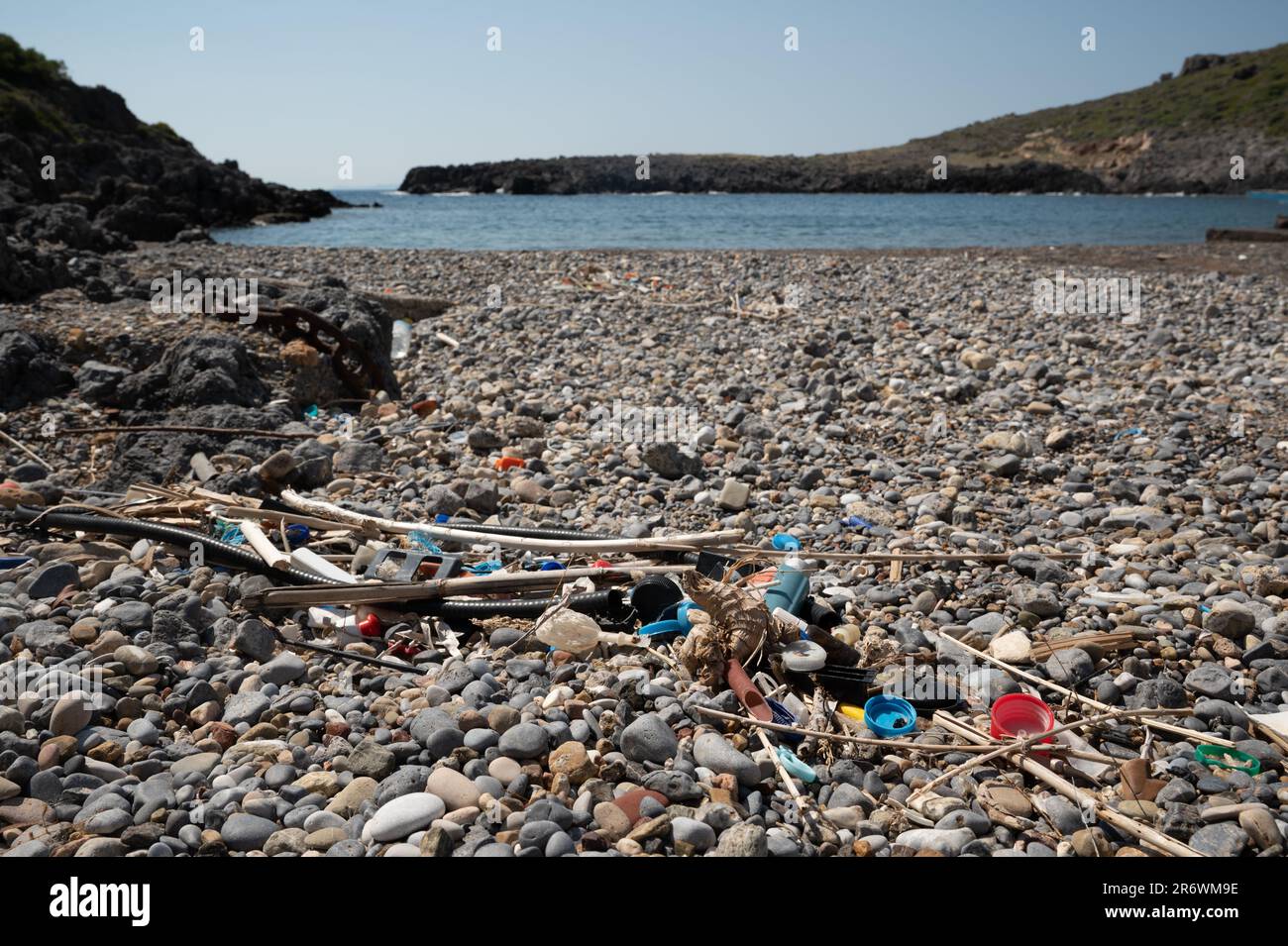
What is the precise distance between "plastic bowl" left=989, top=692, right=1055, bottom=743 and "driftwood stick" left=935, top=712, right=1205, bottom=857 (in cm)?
9

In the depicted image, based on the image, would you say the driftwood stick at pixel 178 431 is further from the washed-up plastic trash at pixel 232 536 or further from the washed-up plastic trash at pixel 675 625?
the washed-up plastic trash at pixel 675 625

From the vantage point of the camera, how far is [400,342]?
10391 mm

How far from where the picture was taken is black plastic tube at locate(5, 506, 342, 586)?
3.91 metres

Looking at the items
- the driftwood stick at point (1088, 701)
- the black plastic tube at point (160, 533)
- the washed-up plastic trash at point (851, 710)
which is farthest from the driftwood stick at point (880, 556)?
the black plastic tube at point (160, 533)

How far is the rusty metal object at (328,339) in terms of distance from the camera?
8023mm

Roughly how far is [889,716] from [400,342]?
884 cm

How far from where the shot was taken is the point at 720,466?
19.8ft

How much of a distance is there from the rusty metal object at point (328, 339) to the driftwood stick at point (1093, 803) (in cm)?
676

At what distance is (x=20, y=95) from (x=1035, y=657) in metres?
55.2

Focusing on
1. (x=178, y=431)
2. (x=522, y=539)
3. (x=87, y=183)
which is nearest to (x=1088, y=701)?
(x=522, y=539)

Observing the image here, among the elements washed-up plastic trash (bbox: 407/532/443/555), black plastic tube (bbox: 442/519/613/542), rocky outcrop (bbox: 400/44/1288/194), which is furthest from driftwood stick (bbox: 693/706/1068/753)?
rocky outcrop (bbox: 400/44/1288/194)

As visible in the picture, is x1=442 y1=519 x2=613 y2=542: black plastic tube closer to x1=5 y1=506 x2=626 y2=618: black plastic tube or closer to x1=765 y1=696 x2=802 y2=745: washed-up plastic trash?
x1=5 y1=506 x2=626 y2=618: black plastic tube

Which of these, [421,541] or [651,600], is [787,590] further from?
[421,541]
